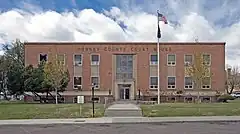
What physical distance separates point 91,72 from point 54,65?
34.8ft

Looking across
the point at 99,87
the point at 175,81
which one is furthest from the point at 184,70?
the point at 99,87

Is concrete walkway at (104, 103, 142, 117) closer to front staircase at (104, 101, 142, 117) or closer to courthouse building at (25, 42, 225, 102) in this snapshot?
front staircase at (104, 101, 142, 117)

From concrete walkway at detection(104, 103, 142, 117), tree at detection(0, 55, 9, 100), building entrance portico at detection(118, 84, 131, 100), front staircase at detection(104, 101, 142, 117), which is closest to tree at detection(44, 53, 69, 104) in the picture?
tree at detection(0, 55, 9, 100)

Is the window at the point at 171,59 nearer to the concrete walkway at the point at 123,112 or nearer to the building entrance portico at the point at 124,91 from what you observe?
the building entrance portico at the point at 124,91

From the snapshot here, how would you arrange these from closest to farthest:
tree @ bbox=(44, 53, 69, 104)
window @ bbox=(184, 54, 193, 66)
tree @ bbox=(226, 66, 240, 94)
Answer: tree @ bbox=(44, 53, 69, 104)
window @ bbox=(184, 54, 193, 66)
tree @ bbox=(226, 66, 240, 94)

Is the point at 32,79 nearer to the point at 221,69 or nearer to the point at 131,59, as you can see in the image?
the point at 131,59

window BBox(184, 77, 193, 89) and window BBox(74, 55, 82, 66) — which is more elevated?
window BBox(74, 55, 82, 66)

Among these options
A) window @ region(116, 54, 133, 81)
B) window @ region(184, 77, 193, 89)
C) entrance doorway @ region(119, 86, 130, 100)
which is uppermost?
window @ region(116, 54, 133, 81)

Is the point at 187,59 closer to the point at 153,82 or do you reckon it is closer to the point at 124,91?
the point at 153,82

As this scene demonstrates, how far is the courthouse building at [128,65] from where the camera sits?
58750mm

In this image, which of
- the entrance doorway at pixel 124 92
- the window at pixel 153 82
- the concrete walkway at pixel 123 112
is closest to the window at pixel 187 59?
the window at pixel 153 82

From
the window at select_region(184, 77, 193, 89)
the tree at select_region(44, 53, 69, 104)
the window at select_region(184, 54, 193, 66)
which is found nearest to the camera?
the tree at select_region(44, 53, 69, 104)

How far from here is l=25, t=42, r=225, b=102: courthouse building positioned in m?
58.8

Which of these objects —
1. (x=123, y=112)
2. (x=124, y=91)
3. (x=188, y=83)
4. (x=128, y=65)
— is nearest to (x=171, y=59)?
(x=188, y=83)
